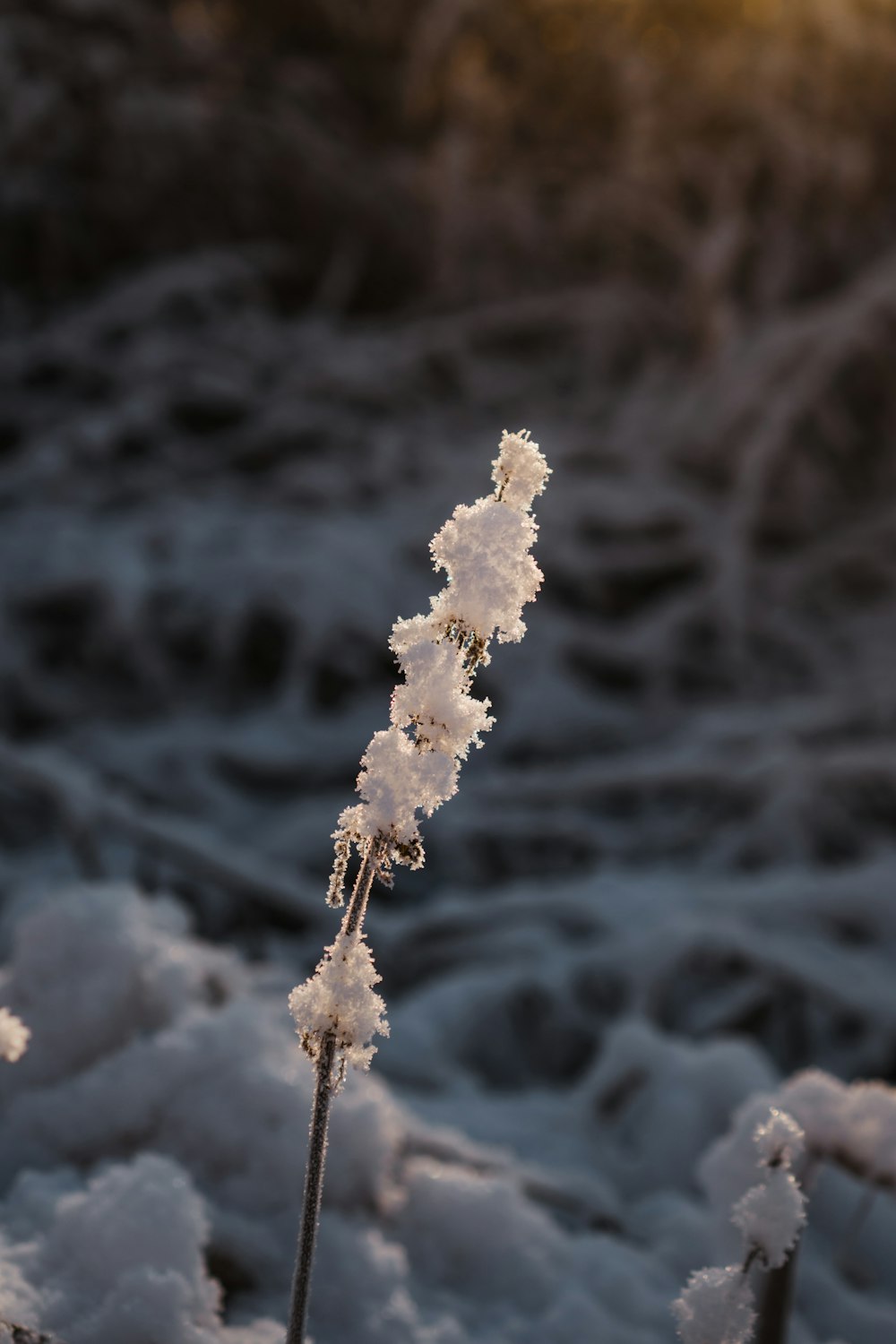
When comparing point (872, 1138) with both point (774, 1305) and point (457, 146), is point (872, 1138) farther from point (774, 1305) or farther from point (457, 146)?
point (457, 146)

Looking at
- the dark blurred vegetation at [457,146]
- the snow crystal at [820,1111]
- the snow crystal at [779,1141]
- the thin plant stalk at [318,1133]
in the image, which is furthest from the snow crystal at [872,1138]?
the dark blurred vegetation at [457,146]

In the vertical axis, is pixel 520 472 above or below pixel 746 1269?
above

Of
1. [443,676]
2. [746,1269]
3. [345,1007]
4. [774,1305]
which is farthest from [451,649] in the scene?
[774,1305]

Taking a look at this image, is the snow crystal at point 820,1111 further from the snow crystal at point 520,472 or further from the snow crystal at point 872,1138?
the snow crystal at point 520,472

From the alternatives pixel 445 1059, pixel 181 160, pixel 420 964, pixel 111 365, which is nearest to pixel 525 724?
pixel 420 964

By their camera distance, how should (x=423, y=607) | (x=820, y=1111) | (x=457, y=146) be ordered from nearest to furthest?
1. (x=820, y=1111)
2. (x=423, y=607)
3. (x=457, y=146)

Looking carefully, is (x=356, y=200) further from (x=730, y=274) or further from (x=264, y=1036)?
(x=264, y=1036)

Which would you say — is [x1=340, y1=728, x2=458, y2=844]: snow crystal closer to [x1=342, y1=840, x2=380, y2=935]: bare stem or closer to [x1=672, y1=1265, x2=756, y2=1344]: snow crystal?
[x1=342, y1=840, x2=380, y2=935]: bare stem
